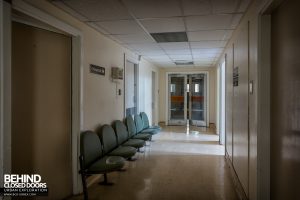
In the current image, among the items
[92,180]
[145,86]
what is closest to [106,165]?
[92,180]

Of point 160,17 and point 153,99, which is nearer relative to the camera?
point 160,17

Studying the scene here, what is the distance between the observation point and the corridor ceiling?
2.93 meters

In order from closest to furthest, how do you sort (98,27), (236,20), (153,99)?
(236,20), (98,27), (153,99)

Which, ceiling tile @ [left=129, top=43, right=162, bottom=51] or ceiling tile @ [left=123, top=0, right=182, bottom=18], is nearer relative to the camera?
ceiling tile @ [left=123, top=0, right=182, bottom=18]

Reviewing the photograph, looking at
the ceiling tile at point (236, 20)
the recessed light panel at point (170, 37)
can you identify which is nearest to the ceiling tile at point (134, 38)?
the recessed light panel at point (170, 37)

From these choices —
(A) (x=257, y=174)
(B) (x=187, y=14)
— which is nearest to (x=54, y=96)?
(B) (x=187, y=14)

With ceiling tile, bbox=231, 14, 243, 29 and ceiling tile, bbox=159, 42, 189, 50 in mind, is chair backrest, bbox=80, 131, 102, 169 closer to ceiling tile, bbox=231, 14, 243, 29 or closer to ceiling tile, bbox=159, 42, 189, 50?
ceiling tile, bbox=159, 42, 189, 50

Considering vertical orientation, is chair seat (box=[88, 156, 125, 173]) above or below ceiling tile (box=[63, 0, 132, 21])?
below

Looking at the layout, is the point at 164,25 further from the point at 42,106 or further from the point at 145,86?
the point at 145,86

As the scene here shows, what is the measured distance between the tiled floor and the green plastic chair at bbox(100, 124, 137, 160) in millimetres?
447

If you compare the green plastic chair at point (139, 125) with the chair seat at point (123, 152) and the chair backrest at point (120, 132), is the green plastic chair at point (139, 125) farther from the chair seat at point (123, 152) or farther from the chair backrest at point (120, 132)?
the chair seat at point (123, 152)

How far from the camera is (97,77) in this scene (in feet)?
14.0

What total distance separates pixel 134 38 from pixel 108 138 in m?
2.03

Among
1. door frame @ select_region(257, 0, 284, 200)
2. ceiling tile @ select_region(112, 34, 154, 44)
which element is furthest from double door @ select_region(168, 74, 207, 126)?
door frame @ select_region(257, 0, 284, 200)
